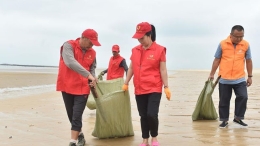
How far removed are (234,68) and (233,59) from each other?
5.8 inches

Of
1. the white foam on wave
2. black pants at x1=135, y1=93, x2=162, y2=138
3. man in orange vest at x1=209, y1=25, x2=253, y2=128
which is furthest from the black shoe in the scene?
the white foam on wave

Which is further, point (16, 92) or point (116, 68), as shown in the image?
point (16, 92)

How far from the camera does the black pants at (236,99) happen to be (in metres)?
6.13

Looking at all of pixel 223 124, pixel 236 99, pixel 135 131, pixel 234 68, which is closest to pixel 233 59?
pixel 234 68

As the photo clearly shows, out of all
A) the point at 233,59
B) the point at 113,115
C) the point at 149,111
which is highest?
the point at 233,59

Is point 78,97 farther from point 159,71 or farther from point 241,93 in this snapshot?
point 241,93

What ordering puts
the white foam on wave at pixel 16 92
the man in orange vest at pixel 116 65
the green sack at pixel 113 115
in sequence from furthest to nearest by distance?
1. the white foam on wave at pixel 16 92
2. the man in orange vest at pixel 116 65
3. the green sack at pixel 113 115

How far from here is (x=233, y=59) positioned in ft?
20.1

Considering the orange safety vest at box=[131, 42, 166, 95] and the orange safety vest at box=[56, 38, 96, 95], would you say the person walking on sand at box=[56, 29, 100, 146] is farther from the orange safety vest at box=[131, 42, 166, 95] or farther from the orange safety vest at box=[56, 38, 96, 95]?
the orange safety vest at box=[131, 42, 166, 95]

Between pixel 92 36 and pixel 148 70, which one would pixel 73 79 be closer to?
pixel 92 36

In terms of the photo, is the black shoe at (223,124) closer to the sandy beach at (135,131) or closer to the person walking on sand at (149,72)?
the sandy beach at (135,131)

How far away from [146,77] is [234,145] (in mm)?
1468

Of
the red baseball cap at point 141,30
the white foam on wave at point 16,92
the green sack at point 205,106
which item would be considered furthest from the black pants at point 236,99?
the white foam on wave at point 16,92

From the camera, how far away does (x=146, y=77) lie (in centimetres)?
470
